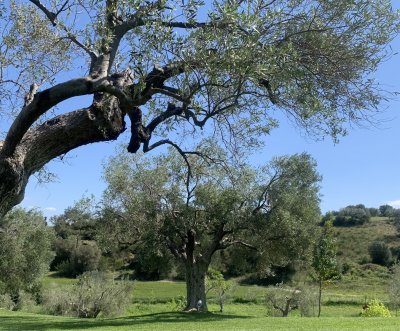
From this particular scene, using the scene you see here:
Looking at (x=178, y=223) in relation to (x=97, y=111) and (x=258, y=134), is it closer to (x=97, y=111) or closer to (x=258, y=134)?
(x=258, y=134)

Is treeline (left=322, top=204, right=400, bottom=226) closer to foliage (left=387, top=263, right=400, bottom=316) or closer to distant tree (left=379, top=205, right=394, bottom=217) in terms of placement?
distant tree (left=379, top=205, right=394, bottom=217)

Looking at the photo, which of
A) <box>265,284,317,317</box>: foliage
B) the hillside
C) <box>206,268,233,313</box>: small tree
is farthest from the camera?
the hillside

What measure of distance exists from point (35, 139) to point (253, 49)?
7.96 ft

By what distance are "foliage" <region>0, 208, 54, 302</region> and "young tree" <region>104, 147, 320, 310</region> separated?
1064 centimetres

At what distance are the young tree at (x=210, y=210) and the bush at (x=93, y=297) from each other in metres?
5.00

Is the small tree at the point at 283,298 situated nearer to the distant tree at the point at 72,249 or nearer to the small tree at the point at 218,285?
the small tree at the point at 218,285

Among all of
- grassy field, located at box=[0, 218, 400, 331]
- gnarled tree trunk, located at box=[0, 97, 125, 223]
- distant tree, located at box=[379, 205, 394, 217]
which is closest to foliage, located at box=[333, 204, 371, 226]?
grassy field, located at box=[0, 218, 400, 331]

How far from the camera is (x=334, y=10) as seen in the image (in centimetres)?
617

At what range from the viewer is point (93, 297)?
1256 inches

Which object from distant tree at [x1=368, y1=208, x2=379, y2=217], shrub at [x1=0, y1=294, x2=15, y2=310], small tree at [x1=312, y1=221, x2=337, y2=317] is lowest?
shrub at [x1=0, y1=294, x2=15, y2=310]

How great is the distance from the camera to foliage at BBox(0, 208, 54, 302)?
35.4 m

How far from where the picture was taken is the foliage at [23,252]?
116 ft

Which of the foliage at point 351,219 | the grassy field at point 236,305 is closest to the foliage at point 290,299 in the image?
the grassy field at point 236,305

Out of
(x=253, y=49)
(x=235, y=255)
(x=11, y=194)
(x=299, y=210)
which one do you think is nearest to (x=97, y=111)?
(x=11, y=194)
